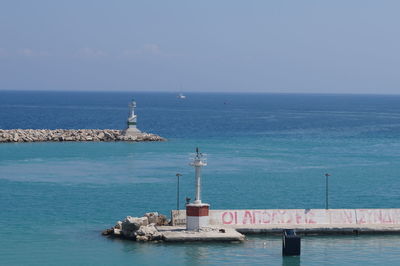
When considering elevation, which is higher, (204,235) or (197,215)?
(197,215)

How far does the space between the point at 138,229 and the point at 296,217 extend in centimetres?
864

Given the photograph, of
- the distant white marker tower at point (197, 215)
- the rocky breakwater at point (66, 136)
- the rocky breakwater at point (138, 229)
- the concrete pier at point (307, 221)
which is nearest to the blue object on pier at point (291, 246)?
the concrete pier at point (307, 221)

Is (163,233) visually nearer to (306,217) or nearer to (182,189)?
(306,217)

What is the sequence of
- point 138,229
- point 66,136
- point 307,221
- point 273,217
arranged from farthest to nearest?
1. point 66,136
2. point 307,221
3. point 273,217
4. point 138,229

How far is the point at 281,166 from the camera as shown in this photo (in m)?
77.9

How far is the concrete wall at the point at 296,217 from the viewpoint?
145 feet

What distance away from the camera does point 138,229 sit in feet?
140

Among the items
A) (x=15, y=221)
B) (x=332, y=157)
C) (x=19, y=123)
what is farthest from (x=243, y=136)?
(x=15, y=221)

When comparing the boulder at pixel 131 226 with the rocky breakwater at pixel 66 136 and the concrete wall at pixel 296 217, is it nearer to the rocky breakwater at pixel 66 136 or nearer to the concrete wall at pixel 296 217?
the concrete wall at pixel 296 217

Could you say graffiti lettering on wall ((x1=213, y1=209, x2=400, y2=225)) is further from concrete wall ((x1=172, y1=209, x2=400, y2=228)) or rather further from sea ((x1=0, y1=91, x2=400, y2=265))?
sea ((x1=0, y1=91, x2=400, y2=265))

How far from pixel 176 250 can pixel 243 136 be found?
77395 millimetres

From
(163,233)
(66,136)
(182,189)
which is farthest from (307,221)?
(66,136)

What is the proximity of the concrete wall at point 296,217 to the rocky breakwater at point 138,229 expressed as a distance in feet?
4.15

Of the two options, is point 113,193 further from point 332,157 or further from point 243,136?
point 243,136
